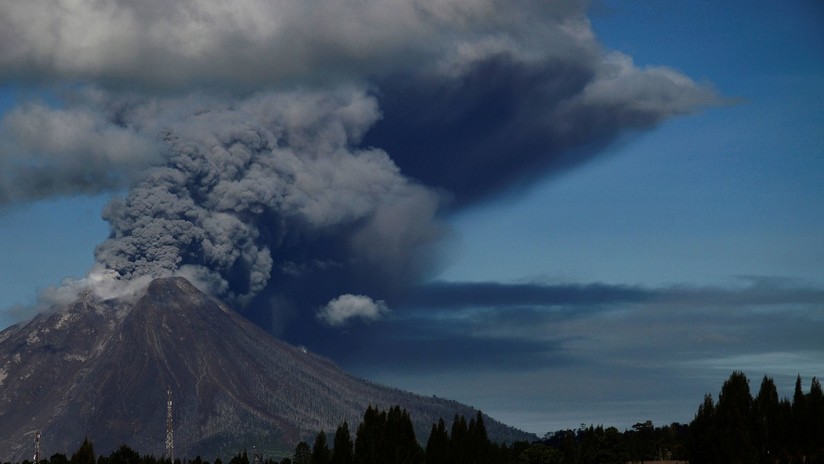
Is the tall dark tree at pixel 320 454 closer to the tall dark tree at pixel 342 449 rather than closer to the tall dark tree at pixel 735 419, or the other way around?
the tall dark tree at pixel 342 449

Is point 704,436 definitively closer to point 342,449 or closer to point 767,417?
point 767,417

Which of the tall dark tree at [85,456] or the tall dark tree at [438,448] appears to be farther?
the tall dark tree at [85,456]

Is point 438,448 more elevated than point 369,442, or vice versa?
point 369,442

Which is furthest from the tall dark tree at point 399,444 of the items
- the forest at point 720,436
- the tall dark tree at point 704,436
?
the tall dark tree at point 704,436

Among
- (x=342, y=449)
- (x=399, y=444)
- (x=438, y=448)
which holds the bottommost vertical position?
Result: (x=342, y=449)

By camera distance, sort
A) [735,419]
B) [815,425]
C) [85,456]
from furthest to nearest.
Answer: [85,456]
[735,419]
[815,425]

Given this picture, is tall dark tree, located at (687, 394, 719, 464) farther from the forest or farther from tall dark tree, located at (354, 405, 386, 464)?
tall dark tree, located at (354, 405, 386, 464)

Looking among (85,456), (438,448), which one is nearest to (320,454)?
(438,448)

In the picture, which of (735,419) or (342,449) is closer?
(342,449)

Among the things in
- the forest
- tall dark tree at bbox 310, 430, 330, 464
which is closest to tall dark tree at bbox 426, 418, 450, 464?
the forest

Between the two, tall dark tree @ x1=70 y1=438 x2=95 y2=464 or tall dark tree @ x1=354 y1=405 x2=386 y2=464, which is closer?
tall dark tree @ x1=354 y1=405 x2=386 y2=464

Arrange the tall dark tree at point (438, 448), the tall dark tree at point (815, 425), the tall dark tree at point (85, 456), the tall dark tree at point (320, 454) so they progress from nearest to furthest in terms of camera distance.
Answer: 1. the tall dark tree at point (815, 425)
2. the tall dark tree at point (320, 454)
3. the tall dark tree at point (438, 448)
4. the tall dark tree at point (85, 456)
